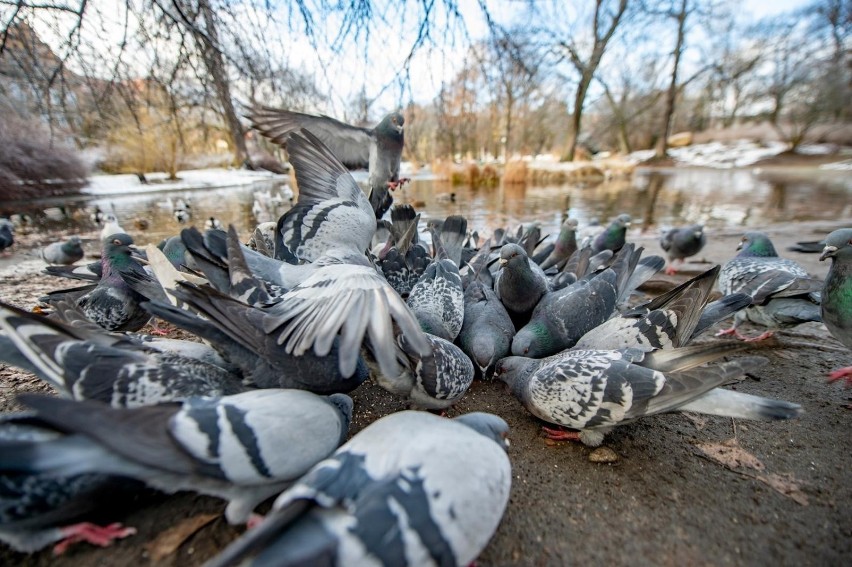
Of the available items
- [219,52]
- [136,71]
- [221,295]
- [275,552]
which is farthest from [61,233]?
[275,552]

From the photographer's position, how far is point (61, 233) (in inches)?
320

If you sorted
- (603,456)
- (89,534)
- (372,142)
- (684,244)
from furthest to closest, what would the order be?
1. (684,244)
2. (372,142)
3. (603,456)
4. (89,534)

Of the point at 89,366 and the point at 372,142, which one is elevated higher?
the point at 372,142

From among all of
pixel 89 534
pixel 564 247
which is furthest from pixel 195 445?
pixel 564 247

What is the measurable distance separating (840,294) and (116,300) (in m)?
4.89

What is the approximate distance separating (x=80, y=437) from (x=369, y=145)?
3.50 m

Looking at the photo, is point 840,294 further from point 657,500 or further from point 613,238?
point 613,238

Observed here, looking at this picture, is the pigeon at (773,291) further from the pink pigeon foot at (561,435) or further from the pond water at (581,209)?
the pond water at (581,209)

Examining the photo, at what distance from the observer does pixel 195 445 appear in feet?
3.90


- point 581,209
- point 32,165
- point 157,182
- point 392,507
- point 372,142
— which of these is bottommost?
point 581,209

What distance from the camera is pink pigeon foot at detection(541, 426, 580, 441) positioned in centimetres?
188

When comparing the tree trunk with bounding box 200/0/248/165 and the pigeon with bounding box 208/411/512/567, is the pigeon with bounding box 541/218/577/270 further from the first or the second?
the tree trunk with bounding box 200/0/248/165

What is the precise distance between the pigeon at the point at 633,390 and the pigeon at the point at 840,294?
1.21 m

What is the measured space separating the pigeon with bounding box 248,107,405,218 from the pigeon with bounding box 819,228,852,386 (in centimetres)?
341
